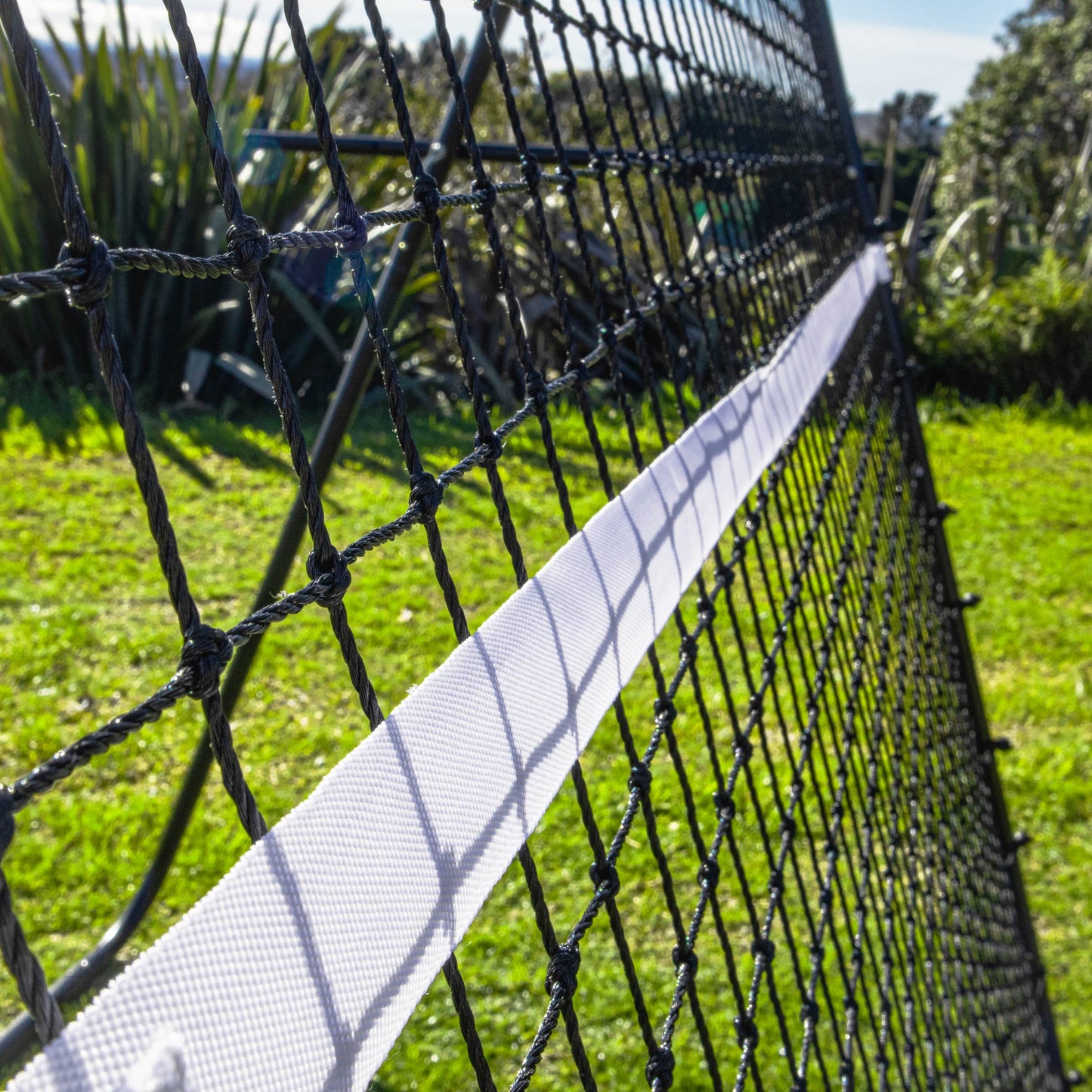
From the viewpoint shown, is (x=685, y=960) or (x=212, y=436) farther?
(x=212, y=436)

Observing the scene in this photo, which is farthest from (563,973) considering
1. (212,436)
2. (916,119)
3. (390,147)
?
(916,119)

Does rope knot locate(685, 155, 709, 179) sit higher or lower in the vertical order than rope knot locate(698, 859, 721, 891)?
higher

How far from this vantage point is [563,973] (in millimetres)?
871

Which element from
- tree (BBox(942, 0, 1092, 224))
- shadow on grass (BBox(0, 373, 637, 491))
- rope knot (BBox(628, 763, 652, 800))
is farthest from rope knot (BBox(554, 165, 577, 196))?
tree (BBox(942, 0, 1092, 224))

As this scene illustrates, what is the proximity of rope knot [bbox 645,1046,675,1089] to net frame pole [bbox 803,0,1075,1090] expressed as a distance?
2.15 metres

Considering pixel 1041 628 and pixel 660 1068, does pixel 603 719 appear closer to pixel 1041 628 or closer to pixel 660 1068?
pixel 660 1068

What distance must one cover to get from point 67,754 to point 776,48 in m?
2.66

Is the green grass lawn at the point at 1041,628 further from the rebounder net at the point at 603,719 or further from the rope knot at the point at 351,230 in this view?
the rope knot at the point at 351,230

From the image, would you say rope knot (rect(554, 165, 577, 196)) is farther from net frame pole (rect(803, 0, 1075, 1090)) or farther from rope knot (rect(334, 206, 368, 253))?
net frame pole (rect(803, 0, 1075, 1090))

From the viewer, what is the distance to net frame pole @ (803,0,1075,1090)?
2855 millimetres

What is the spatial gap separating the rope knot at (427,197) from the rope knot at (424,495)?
0.79 ft

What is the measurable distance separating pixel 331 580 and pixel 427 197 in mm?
410

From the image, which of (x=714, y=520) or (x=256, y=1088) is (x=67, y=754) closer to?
(x=256, y=1088)

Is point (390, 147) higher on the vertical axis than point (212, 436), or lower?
higher
